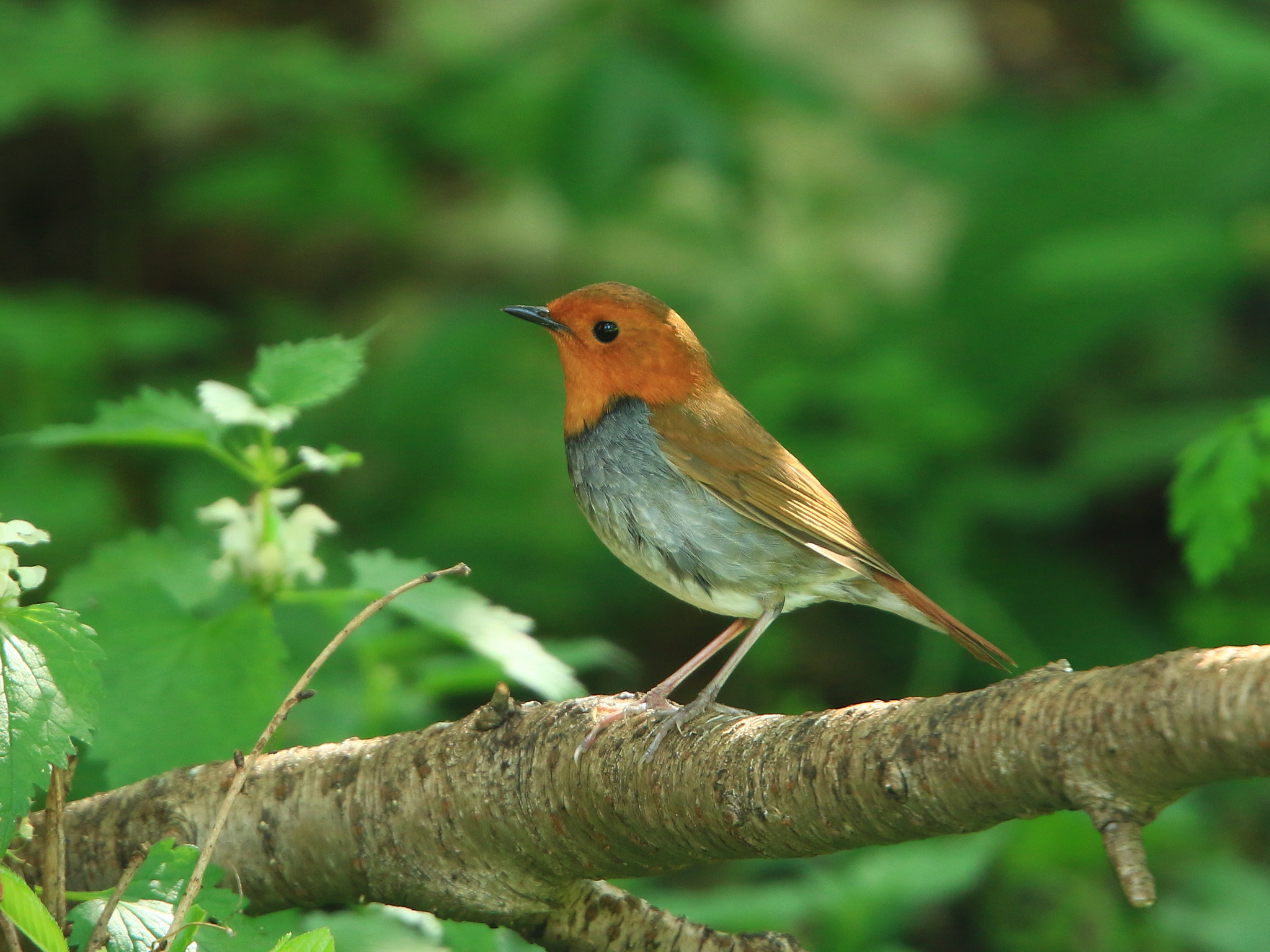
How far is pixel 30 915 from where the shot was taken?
1.49m

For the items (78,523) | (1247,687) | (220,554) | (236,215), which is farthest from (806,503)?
(236,215)

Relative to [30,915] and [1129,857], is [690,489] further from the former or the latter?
[30,915]

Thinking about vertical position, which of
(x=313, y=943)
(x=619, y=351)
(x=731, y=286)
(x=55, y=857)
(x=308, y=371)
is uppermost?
(x=731, y=286)

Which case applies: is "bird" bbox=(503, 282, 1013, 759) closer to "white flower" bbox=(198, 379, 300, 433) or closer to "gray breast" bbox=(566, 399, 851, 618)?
"gray breast" bbox=(566, 399, 851, 618)

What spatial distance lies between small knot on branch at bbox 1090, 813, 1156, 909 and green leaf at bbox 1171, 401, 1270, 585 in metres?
0.73

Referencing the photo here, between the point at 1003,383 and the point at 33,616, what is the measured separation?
4875mm

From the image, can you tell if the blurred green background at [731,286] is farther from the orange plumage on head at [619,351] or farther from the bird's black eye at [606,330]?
the bird's black eye at [606,330]

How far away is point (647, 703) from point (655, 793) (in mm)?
525

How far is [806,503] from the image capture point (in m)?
3.22

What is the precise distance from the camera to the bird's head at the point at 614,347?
3.26 meters

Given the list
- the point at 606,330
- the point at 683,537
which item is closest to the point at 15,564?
the point at 683,537

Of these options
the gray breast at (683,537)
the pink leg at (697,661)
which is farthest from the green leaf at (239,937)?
the gray breast at (683,537)

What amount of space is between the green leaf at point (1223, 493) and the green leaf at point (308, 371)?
54.2 inches

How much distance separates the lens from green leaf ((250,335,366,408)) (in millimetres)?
2232
